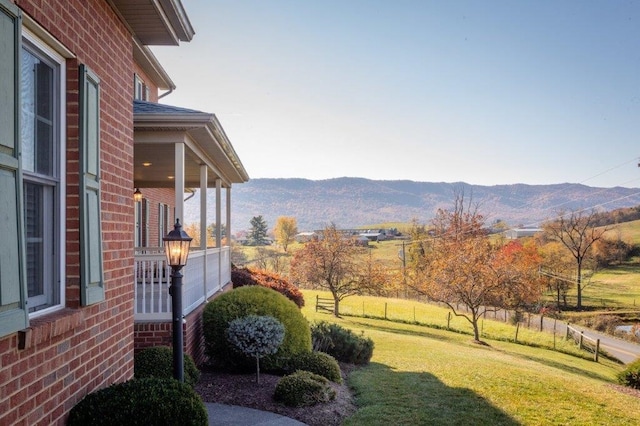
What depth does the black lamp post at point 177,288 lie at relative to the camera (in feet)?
19.5

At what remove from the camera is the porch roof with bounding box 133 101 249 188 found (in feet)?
29.4

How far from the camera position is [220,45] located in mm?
20312

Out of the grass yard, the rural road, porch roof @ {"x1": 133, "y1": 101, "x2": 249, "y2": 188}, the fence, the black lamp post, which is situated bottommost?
the rural road

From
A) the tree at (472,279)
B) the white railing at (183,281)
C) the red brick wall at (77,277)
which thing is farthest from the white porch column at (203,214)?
the tree at (472,279)

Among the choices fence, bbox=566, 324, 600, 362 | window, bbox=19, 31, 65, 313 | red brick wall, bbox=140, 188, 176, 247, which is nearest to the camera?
window, bbox=19, 31, 65, 313

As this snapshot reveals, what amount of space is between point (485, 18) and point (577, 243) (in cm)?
3954

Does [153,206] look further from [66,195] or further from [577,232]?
[577,232]

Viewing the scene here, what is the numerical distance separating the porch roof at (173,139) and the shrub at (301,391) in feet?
14.3

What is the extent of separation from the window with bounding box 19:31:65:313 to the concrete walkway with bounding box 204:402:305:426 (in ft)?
11.0

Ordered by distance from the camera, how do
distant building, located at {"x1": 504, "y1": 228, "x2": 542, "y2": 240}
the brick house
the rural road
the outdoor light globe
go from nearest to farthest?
the brick house → the outdoor light globe → the rural road → distant building, located at {"x1": 504, "y1": 228, "x2": 542, "y2": 240}

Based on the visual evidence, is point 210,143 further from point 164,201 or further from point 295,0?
point 164,201

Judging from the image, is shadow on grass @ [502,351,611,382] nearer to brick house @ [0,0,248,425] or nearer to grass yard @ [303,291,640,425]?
grass yard @ [303,291,640,425]

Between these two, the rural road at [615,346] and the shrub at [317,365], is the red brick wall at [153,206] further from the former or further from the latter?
the rural road at [615,346]

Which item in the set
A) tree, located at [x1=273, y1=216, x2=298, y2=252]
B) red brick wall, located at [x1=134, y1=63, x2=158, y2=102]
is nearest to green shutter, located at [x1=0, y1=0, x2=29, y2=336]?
red brick wall, located at [x1=134, y1=63, x2=158, y2=102]
